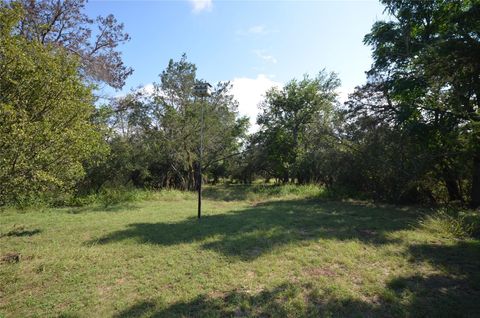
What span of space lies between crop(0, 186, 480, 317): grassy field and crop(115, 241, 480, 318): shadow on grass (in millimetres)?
14

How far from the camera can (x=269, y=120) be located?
25.6 m

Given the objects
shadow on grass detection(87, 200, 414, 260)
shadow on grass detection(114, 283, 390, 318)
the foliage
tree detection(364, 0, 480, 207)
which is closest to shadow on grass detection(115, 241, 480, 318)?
shadow on grass detection(114, 283, 390, 318)

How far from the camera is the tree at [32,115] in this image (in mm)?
3891

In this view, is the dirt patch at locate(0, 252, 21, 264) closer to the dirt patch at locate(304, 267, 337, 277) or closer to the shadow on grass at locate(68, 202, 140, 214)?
the shadow on grass at locate(68, 202, 140, 214)

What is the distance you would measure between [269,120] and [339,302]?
22.9 metres

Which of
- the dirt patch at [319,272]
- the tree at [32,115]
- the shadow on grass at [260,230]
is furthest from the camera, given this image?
the shadow on grass at [260,230]

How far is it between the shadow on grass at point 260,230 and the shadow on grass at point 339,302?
4.68 feet

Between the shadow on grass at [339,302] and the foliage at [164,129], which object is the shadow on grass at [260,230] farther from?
the foliage at [164,129]

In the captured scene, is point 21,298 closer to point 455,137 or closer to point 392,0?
point 455,137

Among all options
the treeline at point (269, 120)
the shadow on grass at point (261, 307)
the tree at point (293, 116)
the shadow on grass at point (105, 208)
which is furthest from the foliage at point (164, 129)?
the shadow on grass at point (261, 307)

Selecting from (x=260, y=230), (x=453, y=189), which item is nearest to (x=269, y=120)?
(x=453, y=189)

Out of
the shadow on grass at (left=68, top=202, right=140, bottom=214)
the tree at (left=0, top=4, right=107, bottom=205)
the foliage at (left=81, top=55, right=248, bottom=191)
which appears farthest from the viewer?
the foliage at (left=81, top=55, right=248, bottom=191)

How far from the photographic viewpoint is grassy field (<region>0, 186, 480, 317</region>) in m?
3.41

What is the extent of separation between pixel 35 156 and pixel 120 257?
2397mm
